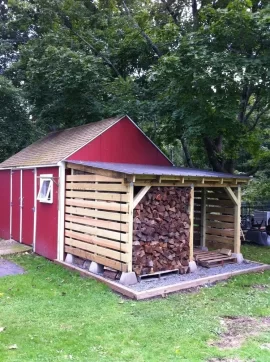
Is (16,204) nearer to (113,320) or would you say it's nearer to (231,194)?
(231,194)

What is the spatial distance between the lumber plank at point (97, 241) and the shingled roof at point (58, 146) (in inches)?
68.4

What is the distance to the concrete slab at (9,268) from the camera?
721 centimetres

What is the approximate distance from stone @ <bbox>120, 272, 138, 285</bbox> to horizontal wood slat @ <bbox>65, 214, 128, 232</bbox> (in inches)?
30.8

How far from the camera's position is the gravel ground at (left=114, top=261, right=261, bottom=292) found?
20.1ft

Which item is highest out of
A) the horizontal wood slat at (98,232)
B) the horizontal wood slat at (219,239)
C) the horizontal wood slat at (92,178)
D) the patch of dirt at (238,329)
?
the horizontal wood slat at (92,178)

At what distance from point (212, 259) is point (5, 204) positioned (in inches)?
275

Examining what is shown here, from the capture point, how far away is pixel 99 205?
7.00 metres

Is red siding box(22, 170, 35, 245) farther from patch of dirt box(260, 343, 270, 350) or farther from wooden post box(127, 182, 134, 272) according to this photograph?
patch of dirt box(260, 343, 270, 350)

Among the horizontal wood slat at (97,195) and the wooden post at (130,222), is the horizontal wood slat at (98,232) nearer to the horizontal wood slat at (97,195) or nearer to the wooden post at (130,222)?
the wooden post at (130,222)

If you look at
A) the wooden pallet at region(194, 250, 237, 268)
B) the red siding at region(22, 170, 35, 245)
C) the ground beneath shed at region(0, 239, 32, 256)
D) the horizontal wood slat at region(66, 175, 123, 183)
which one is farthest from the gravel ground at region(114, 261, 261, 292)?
the red siding at region(22, 170, 35, 245)

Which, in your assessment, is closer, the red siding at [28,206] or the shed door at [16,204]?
the red siding at [28,206]

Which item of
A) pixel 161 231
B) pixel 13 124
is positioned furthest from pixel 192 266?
pixel 13 124

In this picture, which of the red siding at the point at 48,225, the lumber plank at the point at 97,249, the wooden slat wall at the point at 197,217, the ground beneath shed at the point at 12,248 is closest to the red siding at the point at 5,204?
the ground beneath shed at the point at 12,248

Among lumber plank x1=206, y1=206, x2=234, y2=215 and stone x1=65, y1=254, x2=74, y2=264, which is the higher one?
lumber plank x1=206, y1=206, x2=234, y2=215
